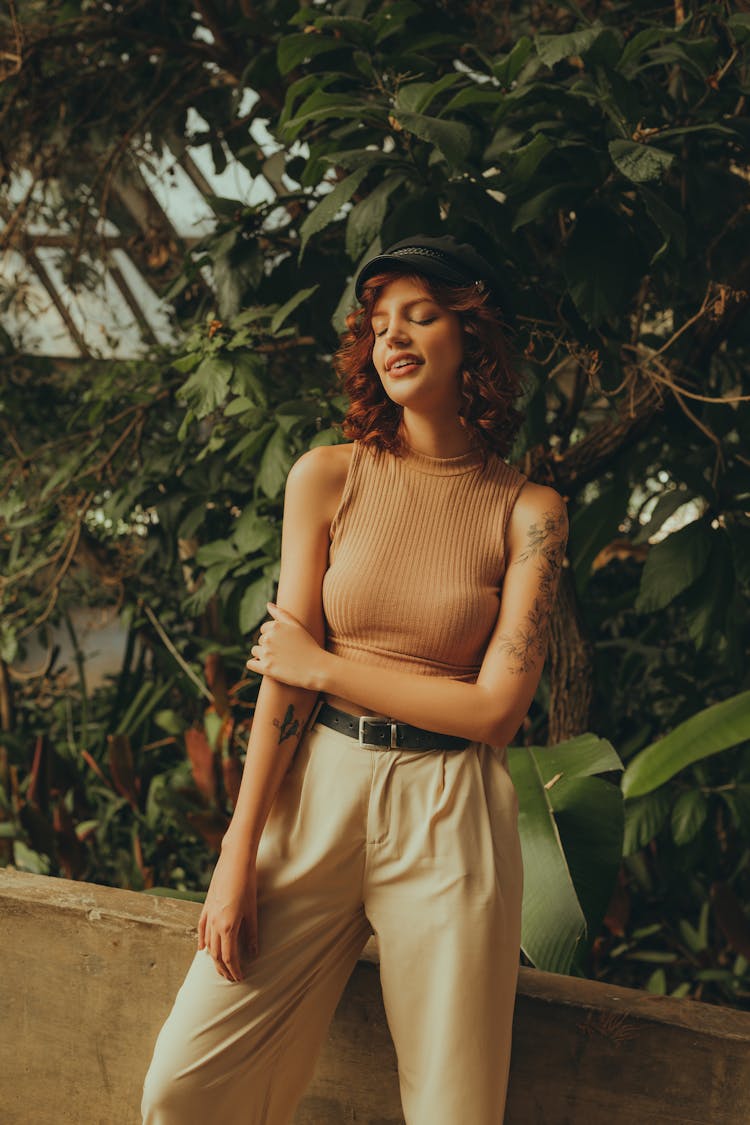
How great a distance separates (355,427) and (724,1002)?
1.77m

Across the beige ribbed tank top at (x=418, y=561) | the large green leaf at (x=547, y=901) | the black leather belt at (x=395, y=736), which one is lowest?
the large green leaf at (x=547, y=901)

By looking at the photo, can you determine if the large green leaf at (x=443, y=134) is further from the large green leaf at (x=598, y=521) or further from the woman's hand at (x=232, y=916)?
the woman's hand at (x=232, y=916)

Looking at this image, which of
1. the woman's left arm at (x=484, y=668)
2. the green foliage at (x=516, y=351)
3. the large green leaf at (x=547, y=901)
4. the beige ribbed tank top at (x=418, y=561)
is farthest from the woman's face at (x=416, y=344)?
the large green leaf at (x=547, y=901)

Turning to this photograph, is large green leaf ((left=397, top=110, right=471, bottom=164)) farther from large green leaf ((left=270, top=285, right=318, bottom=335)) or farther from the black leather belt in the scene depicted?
the black leather belt

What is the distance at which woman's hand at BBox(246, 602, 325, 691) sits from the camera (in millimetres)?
1204

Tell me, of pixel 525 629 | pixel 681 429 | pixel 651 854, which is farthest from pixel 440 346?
pixel 651 854

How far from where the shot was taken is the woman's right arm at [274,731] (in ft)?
3.85

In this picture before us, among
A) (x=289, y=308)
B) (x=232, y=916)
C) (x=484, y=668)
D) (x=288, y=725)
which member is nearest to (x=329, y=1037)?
(x=232, y=916)

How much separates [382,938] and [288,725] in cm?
29

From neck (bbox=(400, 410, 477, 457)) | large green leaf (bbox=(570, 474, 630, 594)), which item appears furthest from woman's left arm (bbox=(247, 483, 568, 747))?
large green leaf (bbox=(570, 474, 630, 594))

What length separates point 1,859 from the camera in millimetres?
2697

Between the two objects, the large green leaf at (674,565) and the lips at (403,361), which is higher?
the lips at (403,361)

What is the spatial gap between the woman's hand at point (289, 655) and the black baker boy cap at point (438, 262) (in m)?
0.46

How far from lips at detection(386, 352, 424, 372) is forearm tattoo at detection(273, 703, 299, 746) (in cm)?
45
